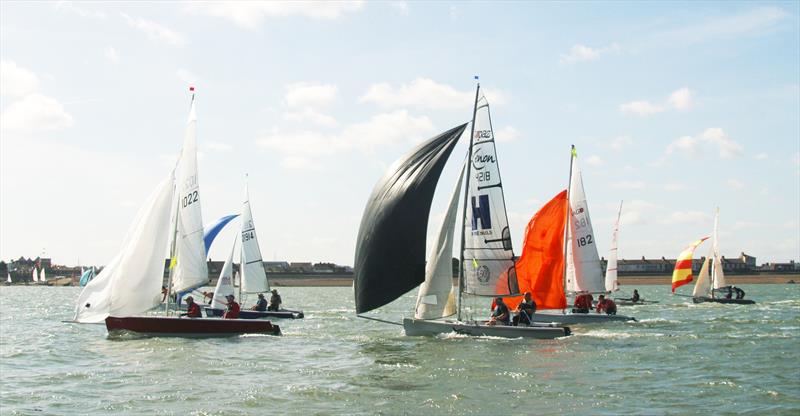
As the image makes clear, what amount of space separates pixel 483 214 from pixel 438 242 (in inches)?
74.3

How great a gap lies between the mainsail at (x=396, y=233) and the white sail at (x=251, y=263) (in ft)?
54.8

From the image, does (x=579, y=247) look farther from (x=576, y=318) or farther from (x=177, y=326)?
(x=177, y=326)

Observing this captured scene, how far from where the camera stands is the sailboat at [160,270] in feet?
93.6

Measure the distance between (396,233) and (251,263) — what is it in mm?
18102

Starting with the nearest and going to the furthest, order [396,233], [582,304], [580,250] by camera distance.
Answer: [396,233], [582,304], [580,250]

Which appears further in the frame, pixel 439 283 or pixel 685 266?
pixel 685 266

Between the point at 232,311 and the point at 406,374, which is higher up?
the point at 232,311

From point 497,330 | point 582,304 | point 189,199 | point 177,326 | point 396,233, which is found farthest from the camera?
point 582,304

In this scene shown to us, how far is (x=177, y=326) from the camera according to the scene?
93.6ft

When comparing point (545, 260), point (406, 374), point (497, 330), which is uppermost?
point (545, 260)

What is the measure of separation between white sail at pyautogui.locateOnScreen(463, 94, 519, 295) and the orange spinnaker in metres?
4.86

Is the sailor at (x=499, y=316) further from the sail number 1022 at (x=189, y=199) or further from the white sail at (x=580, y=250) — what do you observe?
the sail number 1022 at (x=189, y=199)

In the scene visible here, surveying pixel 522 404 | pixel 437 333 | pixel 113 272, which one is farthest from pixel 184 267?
pixel 522 404

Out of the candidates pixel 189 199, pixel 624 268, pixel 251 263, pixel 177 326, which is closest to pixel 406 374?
pixel 177 326
